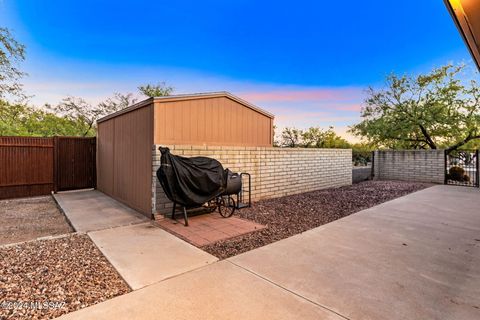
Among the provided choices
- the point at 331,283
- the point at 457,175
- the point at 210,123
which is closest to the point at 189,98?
the point at 210,123

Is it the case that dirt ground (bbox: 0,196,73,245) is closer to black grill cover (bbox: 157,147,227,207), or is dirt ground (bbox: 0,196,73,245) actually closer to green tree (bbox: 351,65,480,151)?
black grill cover (bbox: 157,147,227,207)

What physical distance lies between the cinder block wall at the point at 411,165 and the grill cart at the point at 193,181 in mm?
10127

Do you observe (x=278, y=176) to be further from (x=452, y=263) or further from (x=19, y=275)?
(x=19, y=275)

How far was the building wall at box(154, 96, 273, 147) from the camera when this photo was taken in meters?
4.94

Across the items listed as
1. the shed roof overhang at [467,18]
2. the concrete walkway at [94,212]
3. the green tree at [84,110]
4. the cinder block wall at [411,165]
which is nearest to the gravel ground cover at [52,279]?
the concrete walkway at [94,212]

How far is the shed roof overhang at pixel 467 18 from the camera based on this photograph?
1741 mm

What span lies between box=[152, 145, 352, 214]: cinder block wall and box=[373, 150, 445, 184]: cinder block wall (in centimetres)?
347

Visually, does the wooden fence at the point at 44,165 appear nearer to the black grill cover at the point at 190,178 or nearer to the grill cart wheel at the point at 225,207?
the black grill cover at the point at 190,178

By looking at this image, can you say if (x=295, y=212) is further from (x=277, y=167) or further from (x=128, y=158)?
(x=128, y=158)

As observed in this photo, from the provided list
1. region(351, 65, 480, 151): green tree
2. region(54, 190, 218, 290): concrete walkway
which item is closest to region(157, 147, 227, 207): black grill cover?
region(54, 190, 218, 290): concrete walkway

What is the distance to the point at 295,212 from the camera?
5.38 metres

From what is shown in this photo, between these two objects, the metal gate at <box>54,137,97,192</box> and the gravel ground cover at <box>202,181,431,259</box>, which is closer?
the gravel ground cover at <box>202,181,431,259</box>

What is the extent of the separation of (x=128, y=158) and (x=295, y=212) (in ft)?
13.7

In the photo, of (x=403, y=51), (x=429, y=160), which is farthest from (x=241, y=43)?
(x=429, y=160)
